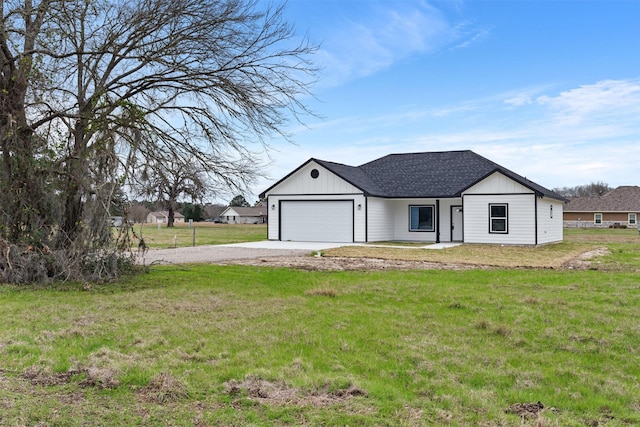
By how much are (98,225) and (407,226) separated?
18.6m

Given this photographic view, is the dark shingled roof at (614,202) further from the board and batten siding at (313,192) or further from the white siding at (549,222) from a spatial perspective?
the board and batten siding at (313,192)

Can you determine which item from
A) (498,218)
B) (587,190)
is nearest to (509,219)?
(498,218)

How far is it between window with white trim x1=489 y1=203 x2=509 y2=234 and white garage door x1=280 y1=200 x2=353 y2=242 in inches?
254

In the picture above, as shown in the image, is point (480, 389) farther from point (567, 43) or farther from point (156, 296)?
point (567, 43)

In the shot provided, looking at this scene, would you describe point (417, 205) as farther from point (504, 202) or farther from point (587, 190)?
point (587, 190)

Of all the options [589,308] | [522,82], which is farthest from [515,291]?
[522,82]

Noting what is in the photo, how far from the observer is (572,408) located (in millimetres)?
4047

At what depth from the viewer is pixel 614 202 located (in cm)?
5588

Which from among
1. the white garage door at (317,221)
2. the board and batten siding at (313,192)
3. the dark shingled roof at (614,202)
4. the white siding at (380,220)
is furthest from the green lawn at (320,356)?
the dark shingled roof at (614,202)

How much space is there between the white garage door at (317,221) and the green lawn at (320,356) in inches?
607

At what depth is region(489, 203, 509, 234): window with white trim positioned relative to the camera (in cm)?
2295

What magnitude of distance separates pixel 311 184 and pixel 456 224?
749 cm

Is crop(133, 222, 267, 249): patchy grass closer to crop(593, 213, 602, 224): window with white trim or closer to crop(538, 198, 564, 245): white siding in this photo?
crop(538, 198, 564, 245): white siding

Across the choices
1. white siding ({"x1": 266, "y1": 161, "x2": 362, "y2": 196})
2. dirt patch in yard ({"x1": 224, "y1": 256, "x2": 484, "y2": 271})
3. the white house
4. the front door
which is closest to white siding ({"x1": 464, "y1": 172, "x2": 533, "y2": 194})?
the white house
